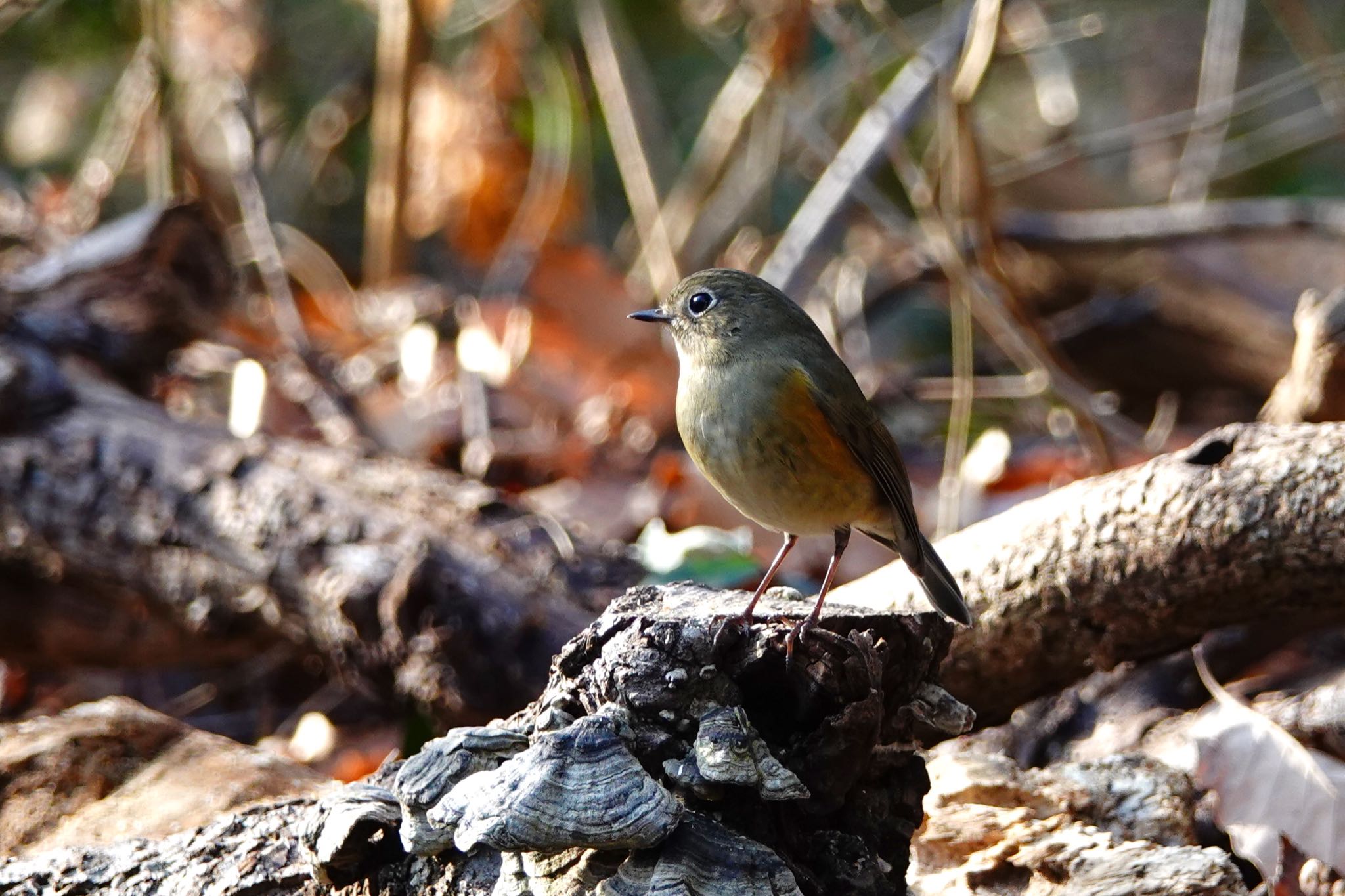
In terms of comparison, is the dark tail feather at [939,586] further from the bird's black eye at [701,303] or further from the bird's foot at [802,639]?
the bird's foot at [802,639]

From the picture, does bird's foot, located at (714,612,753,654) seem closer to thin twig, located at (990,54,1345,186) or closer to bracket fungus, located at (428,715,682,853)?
bracket fungus, located at (428,715,682,853)

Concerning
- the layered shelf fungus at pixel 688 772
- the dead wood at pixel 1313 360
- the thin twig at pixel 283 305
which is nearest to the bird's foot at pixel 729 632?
the layered shelf fungus at pixel 688 772

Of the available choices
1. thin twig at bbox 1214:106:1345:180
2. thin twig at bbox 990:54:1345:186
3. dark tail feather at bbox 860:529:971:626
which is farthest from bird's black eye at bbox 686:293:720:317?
thin twig at bbox 1214:106:1345:180

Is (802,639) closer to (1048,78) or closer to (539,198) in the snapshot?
(539,198)

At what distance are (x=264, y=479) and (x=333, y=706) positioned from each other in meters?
0.93

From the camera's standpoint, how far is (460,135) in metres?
7.25

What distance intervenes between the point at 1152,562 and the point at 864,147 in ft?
10.6

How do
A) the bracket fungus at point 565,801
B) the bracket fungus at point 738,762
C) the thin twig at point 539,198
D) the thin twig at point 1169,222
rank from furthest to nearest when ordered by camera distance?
the thin twig at point 539,198, the thin twig at point 1169,222, the bracket fungus at point 738,762, the bracket fungus at point 565,801

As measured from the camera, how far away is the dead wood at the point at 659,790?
1.95 m

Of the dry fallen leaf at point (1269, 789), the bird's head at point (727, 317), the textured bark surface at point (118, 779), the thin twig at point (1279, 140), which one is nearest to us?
the dry fallen leaf at point (1269, 789)

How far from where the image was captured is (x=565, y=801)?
6.24 feet

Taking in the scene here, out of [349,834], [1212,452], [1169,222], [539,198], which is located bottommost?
[349,834]

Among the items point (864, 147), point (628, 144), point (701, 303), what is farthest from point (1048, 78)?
point (701, 303)

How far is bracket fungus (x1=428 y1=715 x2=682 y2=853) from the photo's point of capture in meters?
1.88
